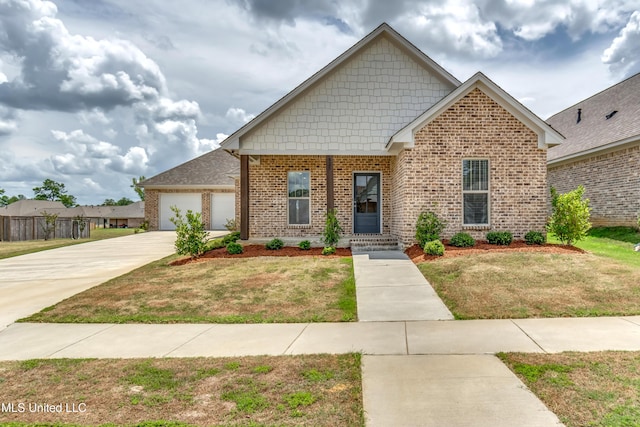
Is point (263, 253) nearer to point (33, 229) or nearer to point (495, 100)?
point (495, 100)

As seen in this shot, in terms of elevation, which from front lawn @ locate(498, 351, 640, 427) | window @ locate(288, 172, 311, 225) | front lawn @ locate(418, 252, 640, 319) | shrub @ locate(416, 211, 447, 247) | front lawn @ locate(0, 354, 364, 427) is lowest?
front lawn @ locate(0, 354, 364, 427)

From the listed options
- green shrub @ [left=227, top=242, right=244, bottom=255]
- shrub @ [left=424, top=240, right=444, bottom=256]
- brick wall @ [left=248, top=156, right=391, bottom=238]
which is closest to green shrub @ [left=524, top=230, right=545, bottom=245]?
shrub @ [left=424, top=240, right=444, bottom=256]

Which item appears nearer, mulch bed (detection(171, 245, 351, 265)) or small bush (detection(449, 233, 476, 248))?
small bush (detection(449, 233, 476, 248))

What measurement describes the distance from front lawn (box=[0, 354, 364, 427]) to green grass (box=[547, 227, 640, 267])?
340 inches

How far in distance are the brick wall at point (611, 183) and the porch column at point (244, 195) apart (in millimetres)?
14211

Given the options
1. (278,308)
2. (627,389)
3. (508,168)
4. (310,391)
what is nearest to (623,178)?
(508,168)

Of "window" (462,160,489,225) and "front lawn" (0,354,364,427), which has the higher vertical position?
"window" (462,160,489,225)

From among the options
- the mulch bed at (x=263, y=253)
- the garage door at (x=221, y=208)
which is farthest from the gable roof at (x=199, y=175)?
the mulch bed at (x=263, y=253)

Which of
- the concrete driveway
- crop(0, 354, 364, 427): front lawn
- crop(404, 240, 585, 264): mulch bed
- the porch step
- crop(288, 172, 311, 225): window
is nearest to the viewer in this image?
crop(0, 354, 364, 427): front lawn

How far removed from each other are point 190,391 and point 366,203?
34.7ft

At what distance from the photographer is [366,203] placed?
13375 mm

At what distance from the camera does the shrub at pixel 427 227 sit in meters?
10.4

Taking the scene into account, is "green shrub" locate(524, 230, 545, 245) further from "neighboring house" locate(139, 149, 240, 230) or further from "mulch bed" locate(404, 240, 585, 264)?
"neighboring house" locate(139, 149, 240, 230)

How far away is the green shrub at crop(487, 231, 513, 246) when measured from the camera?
10.3 metres
